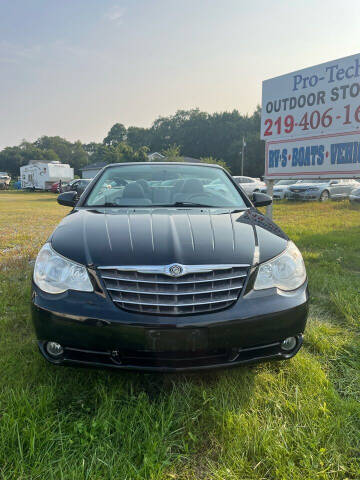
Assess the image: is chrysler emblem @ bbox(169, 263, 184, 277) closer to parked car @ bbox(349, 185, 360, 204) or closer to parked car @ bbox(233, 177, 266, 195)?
parked car @ bbox(349, 185, 360, 204)

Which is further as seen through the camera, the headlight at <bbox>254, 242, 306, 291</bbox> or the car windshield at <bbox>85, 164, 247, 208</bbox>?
the car windshield at <bbox>85, 164, 247, 208</bbox>

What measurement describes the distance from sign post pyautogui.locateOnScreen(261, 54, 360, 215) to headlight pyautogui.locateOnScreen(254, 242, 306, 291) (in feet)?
11.2

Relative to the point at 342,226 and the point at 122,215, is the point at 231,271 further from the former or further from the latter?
the point at 342,226

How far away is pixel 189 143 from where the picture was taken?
69.8 meters

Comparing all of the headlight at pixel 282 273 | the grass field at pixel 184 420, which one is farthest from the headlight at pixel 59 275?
the headlight at pixel 282 273

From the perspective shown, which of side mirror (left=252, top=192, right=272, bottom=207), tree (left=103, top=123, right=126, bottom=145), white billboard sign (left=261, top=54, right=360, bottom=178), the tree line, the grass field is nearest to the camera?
the grass field

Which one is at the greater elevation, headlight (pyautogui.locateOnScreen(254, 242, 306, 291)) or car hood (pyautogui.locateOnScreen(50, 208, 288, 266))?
car hood (pyautogui.locateOnScreen(50, 208, 288, 266))

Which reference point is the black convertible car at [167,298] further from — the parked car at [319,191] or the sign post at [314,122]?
the parked car at [319,191]

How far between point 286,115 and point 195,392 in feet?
15.4

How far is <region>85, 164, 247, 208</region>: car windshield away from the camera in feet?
8.63

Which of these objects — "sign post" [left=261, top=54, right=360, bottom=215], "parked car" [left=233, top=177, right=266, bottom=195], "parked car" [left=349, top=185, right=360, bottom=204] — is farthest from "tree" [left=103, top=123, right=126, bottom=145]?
"sign post" [left=261, top=54, right=360, bottom=215]

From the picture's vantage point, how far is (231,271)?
1640mm

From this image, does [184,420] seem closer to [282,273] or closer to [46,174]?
[282,273]

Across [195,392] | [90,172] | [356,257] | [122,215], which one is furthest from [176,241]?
[90,172]
